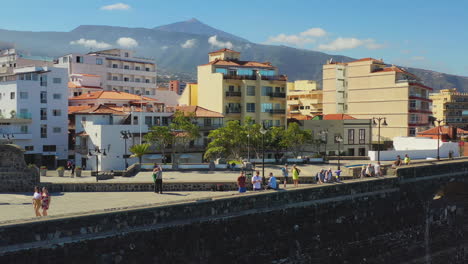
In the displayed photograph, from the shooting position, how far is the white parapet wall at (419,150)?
51469 millimetres

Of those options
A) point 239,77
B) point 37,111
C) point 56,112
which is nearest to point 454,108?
point 239,77

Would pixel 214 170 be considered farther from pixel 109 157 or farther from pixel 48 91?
pixel 48 91

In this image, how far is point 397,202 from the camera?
101 ft

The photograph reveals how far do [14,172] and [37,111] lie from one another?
29590mm

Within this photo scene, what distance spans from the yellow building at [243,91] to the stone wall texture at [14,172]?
35.6 meters

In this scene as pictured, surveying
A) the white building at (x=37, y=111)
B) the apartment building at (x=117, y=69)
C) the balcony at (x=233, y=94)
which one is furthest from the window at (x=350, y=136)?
the apartment building at (x=117, y=69)

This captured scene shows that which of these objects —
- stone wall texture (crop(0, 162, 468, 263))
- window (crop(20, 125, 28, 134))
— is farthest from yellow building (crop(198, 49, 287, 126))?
stone wall texture (crop(0, 162, 468, 263))

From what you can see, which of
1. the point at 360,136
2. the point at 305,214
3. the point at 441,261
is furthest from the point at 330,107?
the point at 305,214

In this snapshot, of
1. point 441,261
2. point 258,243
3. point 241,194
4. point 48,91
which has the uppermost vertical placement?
point 48,91

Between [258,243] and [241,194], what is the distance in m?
2.31

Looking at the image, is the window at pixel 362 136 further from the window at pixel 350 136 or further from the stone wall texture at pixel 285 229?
the stone wall texture at pixel 285 229

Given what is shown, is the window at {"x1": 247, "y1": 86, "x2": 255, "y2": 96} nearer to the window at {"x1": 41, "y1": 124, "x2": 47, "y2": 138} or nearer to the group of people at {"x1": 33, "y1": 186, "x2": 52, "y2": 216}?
the window at {"x1": 41, "y1": 124, "x2": 47, "y2": 138}

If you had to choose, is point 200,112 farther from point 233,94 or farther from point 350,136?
point 350,136

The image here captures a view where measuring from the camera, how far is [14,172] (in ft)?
87.9
